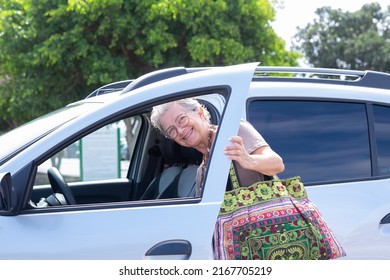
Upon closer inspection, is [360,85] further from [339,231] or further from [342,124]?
[339,231]

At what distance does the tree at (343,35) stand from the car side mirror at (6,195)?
34.2m

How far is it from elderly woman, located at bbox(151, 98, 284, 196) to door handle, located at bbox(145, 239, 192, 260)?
0.25 m

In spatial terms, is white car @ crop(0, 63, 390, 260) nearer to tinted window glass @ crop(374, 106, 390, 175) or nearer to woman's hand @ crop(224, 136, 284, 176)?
tinted window glass @ crop(374, 106, 390, 175)

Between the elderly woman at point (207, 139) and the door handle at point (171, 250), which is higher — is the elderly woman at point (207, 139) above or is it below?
above

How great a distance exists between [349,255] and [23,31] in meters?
9.97

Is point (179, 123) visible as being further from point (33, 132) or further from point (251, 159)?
point (33, 132)

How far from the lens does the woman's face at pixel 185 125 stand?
2.51 m

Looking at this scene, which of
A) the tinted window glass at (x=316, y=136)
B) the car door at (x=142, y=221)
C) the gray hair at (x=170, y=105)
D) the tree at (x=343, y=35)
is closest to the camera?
the car door at (x=142, y=221)

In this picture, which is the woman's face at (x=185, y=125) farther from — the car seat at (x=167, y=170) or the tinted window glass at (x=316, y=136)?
the car seat at (x=167, y=170)

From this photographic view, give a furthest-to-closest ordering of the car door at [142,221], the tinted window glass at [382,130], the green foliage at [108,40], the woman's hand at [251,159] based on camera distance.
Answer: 1. the green foliage at [108,40]
2. the tinted window glass at [382,130]
3. the car door at [142,221]
4. the woman's hand at [251,159]

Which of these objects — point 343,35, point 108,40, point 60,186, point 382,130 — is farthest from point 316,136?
point 343,35

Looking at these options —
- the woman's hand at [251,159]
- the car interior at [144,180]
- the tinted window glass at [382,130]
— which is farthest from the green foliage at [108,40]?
the woman's hand at [251,159]

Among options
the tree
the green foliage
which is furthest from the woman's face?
the tree

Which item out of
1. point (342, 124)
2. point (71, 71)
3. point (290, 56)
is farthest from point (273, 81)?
point (290, 56)
